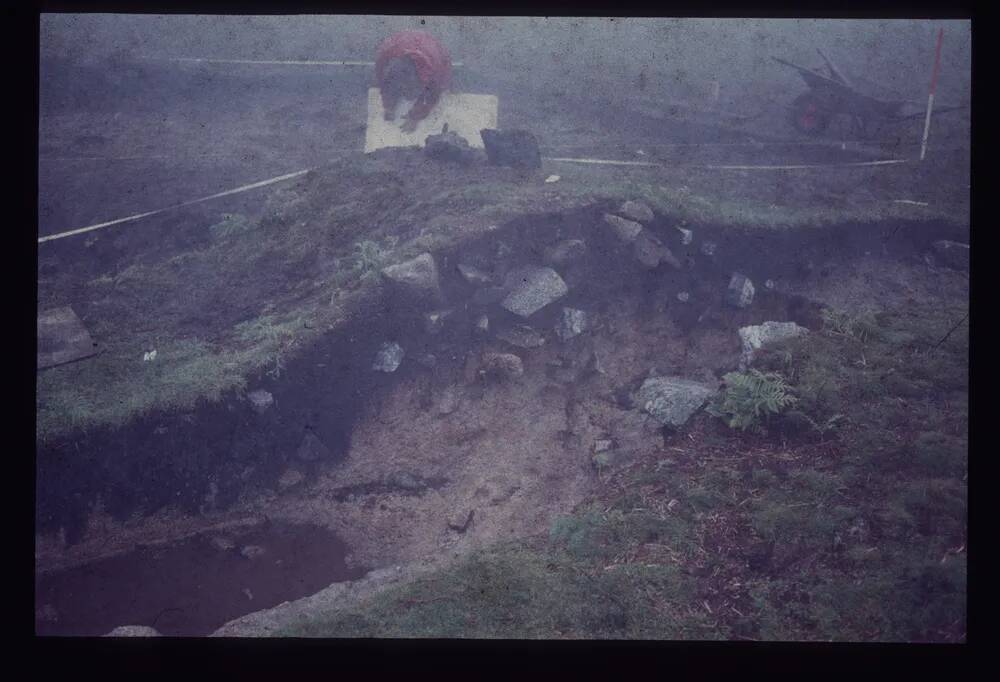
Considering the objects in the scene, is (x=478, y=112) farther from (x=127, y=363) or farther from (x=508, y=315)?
(x=127, y=363)

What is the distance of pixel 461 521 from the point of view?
4.54 metres

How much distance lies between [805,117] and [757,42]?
1.30 meters

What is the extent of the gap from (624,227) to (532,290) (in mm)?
1155

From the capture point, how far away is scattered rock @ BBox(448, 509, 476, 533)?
450 centimetres

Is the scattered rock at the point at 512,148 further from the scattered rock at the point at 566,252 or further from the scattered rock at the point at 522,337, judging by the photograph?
the scattered rock at the point at 522,337

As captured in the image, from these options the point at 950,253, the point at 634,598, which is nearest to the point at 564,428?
the point at 634,598

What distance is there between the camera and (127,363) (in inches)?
192

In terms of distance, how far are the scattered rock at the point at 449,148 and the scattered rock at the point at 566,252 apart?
1.70m

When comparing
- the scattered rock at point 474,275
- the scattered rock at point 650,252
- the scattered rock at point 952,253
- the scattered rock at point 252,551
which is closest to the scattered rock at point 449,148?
the scattered rock at point 474,275

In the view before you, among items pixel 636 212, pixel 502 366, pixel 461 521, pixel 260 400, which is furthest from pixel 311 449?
pixel 636 212

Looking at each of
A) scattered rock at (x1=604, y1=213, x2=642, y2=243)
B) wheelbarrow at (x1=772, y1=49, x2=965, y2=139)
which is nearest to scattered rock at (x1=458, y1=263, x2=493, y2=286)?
scattered rock at (x1=604, y1=213, x2=642, y2=243)

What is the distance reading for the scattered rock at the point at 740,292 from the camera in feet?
18.3

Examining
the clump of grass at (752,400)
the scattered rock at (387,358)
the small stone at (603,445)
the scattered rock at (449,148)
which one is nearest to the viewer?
the clump of grass at (752,400)

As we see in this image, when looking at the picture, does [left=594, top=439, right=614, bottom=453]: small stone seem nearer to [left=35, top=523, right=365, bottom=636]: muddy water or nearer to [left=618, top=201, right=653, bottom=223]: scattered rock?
[left=35, top=523, right=365, bottom=636]: muddy water
